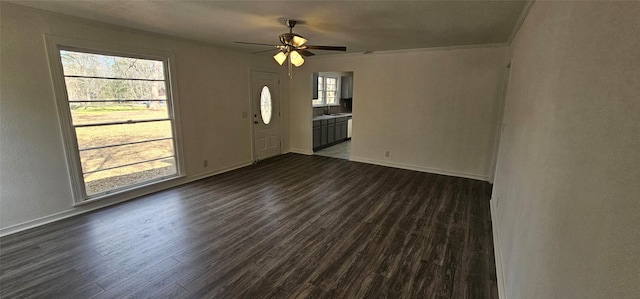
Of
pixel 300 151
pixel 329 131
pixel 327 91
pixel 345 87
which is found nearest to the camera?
pixel 300 151

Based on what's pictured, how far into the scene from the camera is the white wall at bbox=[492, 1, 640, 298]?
656 mm

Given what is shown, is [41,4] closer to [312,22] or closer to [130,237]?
[130,237]

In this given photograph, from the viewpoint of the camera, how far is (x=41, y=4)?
2.72 m

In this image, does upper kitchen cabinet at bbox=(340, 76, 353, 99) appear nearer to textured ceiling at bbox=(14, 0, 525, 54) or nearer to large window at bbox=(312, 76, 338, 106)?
large window at bbox=(312, 76, 338, 106)

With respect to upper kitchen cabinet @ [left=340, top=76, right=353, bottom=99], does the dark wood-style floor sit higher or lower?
lower

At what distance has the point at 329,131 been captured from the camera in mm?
7527

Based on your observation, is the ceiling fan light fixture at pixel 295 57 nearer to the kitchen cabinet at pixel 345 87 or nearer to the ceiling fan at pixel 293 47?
the ceiling fan at pixel 293 47

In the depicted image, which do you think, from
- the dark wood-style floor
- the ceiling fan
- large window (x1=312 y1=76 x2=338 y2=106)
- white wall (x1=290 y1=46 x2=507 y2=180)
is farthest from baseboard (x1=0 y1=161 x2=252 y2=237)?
large window (x1=312 y1=76 x2=338 y2=106)

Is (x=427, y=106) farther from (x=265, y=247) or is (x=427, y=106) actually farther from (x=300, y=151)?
(x=265, y=247)

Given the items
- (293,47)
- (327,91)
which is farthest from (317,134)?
(293,47)

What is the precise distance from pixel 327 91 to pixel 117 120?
234 inches

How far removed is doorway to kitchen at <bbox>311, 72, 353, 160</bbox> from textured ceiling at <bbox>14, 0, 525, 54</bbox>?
284 centimetres

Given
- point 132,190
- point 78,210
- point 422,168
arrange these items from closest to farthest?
point 78,210, point 132,190, point 422,168

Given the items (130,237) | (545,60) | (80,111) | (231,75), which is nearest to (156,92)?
(80,111)
